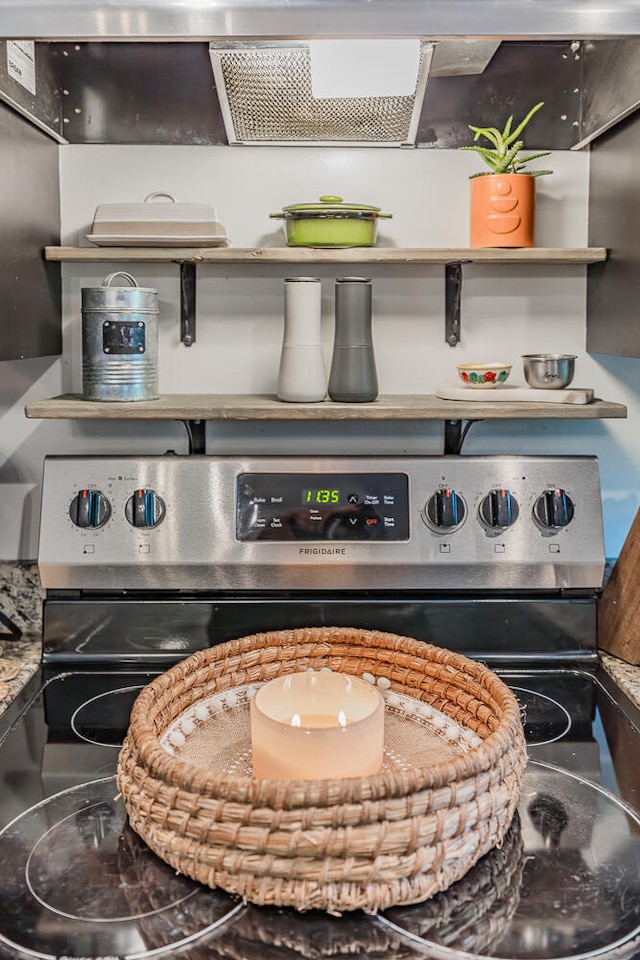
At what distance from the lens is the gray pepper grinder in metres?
1.36

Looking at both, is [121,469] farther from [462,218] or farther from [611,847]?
[611,847]

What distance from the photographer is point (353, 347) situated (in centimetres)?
136

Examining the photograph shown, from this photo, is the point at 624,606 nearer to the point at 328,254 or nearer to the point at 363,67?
the point at 328,254

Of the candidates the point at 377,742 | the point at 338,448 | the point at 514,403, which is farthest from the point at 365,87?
the point at 377,742

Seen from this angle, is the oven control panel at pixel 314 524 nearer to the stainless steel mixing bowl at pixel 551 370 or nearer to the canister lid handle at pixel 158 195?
the stainless steel mixing bowl at pixel 551 370

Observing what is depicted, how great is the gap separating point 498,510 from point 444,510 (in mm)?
84

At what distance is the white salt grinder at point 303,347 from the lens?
4.44 feet

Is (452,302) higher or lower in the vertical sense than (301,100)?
lower

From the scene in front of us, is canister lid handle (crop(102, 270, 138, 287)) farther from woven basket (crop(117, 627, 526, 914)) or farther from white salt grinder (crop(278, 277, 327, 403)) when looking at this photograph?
woven basket (crop(117, 627, 526, 914))

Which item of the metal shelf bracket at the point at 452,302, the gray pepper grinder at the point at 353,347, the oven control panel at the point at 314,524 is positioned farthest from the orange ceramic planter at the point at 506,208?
the oven control panel at the point at 314,524

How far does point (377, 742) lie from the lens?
0.84 m

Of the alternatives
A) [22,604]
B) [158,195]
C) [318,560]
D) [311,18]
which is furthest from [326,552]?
[311,18]

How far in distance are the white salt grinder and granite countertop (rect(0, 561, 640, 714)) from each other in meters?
0.54

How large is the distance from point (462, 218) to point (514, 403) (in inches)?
14.4
